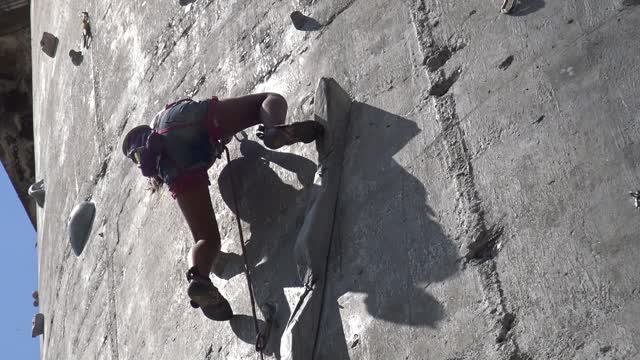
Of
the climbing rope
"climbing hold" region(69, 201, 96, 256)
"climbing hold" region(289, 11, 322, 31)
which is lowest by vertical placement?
"climbing hold" region(69, 201, 96, 256)

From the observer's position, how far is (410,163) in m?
4.23

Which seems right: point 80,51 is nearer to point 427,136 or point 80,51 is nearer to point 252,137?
point 252,137

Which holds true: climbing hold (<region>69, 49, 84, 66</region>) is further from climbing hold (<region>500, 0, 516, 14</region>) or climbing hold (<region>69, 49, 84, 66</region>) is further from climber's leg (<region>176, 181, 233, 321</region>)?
climbing hold (<region>500, 0, 516, 14</region>)

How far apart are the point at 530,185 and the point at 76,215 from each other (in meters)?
3.26

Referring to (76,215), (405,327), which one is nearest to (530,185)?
(405,327)

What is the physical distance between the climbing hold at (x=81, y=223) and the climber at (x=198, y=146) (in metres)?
1.43

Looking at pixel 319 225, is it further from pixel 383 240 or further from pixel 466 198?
pixel 466 198

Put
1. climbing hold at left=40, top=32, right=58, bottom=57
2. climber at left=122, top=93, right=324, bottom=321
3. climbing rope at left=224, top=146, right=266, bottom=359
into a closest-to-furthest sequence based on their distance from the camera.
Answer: climbing rope at left=224, top=146, right=266, bottom=359
climber at left=122, top=93, right=324, bottom=321
climbing hold at left=40, top=32, right=58, bottom=57

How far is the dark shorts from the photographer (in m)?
5.04

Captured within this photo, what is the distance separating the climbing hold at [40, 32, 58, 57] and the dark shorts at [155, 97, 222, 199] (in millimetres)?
3016

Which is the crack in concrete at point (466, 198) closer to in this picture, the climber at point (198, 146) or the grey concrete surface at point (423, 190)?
the grey concrete surface at point (423, 190)

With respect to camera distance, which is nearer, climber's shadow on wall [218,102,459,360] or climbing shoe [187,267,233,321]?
climber's shadow on wall [218,102,459,360]

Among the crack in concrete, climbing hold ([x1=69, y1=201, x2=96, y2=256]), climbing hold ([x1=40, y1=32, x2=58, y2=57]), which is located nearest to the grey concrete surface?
the crack in concrete

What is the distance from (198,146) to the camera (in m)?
5.06
